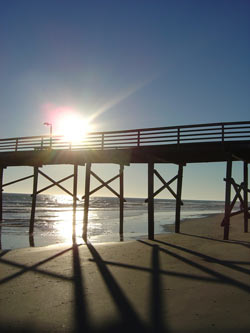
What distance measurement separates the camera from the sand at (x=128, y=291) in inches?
165

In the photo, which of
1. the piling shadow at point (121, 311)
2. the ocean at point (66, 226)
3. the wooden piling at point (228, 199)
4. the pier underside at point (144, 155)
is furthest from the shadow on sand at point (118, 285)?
the ocean at point (66, 226)

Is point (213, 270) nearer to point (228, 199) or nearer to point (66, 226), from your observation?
point (228, 199)

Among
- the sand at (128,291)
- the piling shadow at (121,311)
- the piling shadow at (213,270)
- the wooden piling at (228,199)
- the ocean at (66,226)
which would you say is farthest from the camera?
the ocean at (66,226)

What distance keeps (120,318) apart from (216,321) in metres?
1.31

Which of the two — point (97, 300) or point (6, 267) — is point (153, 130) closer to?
point (6, 267)

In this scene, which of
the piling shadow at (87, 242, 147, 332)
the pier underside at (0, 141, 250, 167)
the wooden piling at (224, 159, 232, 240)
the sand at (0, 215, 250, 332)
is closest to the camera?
the piling shadow at (87, 242, 147, 332)

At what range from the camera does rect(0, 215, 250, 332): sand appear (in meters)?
4.18

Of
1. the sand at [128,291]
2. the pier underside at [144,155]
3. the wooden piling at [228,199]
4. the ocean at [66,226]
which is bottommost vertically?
the ocean at [66,226]

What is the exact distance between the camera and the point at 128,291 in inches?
217

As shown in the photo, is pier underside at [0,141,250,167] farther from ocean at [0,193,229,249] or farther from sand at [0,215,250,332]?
sand at [0,215,250,332]

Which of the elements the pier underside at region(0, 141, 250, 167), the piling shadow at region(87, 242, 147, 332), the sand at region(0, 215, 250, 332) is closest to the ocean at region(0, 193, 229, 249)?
the pier underside at region(0, 141, 250, 167)

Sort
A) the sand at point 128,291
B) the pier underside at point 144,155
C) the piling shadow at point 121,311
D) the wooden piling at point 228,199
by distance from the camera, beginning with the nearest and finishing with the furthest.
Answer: the piling shadow at point 121,311 < the sand at point 128,291 < the wooden piling at point 228,199 < the pier underside at point 144,155

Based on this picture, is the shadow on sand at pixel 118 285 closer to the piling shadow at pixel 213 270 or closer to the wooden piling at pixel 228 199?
the piling shadow at pixel 213 270

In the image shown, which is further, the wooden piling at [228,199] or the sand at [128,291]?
the wooden piling at [228,199]
